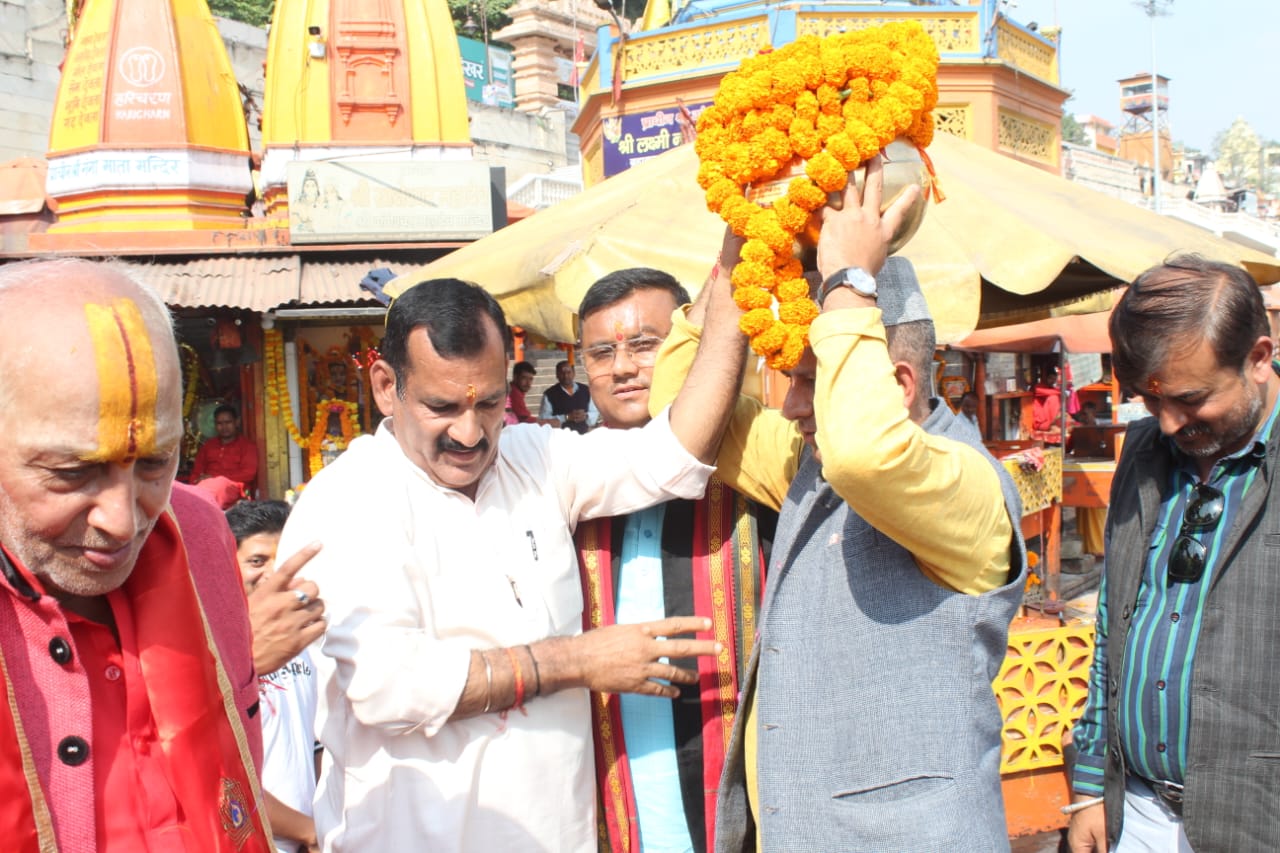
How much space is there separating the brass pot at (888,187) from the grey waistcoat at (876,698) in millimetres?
379

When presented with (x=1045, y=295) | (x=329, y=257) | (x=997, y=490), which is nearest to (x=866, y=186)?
(x=997, y=490)

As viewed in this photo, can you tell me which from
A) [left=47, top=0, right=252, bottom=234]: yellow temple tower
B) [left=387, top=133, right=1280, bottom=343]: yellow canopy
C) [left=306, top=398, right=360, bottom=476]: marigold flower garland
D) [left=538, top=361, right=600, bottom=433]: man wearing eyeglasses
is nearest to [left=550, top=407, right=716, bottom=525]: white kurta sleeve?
[left=387, top=133, right=1280, bottom=343]: yellow canopy

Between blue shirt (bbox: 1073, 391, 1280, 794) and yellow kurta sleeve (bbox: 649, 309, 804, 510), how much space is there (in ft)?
2.87

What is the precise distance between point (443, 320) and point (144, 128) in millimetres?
10651

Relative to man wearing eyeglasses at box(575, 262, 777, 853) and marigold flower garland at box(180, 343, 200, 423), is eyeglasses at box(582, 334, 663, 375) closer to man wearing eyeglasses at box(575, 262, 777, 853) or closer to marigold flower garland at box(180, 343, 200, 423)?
man wearing eyeglasses at box(575, 262, 777, 853)

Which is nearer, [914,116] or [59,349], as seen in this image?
[59,349]

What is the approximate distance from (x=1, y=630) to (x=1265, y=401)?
7.79 ft

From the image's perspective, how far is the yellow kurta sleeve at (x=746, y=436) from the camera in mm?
2117

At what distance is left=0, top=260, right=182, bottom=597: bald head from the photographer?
1.30 meters

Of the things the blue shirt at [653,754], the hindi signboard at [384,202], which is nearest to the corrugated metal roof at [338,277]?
the hindi signboard at [384,202]

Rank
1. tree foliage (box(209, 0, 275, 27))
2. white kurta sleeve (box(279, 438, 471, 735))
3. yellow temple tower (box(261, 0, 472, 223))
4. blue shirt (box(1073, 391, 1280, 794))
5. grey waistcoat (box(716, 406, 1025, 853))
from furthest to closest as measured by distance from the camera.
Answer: tree foliage (box(209, 0, 275, 27)), yellow temple tower (box(261, 0, 472, 223)), blue shirt (box(1073, 391, 1280, 794)), white kurta sleeve (box(279, 438, 471, 735)), grey waistcoat (box(716, 406, 1025, 853))

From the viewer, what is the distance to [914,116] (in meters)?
1.71

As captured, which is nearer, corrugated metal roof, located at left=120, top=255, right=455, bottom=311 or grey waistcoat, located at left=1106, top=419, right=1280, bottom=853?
grey waistcoat, located at left=1106, top=419, right=1280, bottom=853

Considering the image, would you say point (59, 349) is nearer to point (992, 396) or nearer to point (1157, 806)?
point (1157, 806)
